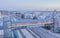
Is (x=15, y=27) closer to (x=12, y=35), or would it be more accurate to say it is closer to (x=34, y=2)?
(x=12, y=35)

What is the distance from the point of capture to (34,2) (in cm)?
185

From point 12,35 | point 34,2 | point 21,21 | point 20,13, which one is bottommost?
point 12,35

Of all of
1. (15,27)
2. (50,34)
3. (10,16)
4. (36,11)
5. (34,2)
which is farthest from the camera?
(34,2)

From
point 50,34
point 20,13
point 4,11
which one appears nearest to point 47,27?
point 50,34

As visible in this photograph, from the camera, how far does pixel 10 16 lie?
63.4 inches

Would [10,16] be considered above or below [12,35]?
above

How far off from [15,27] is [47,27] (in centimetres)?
41

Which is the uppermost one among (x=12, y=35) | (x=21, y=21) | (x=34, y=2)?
(x=34, y=2)

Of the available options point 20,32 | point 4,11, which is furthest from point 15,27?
point 4,11

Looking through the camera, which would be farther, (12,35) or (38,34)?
(12,35)

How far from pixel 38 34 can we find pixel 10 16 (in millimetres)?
489

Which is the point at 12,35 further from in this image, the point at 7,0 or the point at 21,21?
the point at 7,0

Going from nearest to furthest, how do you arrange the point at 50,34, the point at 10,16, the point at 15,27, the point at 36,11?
the point at 50,34 → the point at 15,27 → the point at 10,16 → the point at 36,11

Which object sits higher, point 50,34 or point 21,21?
point 21,21
